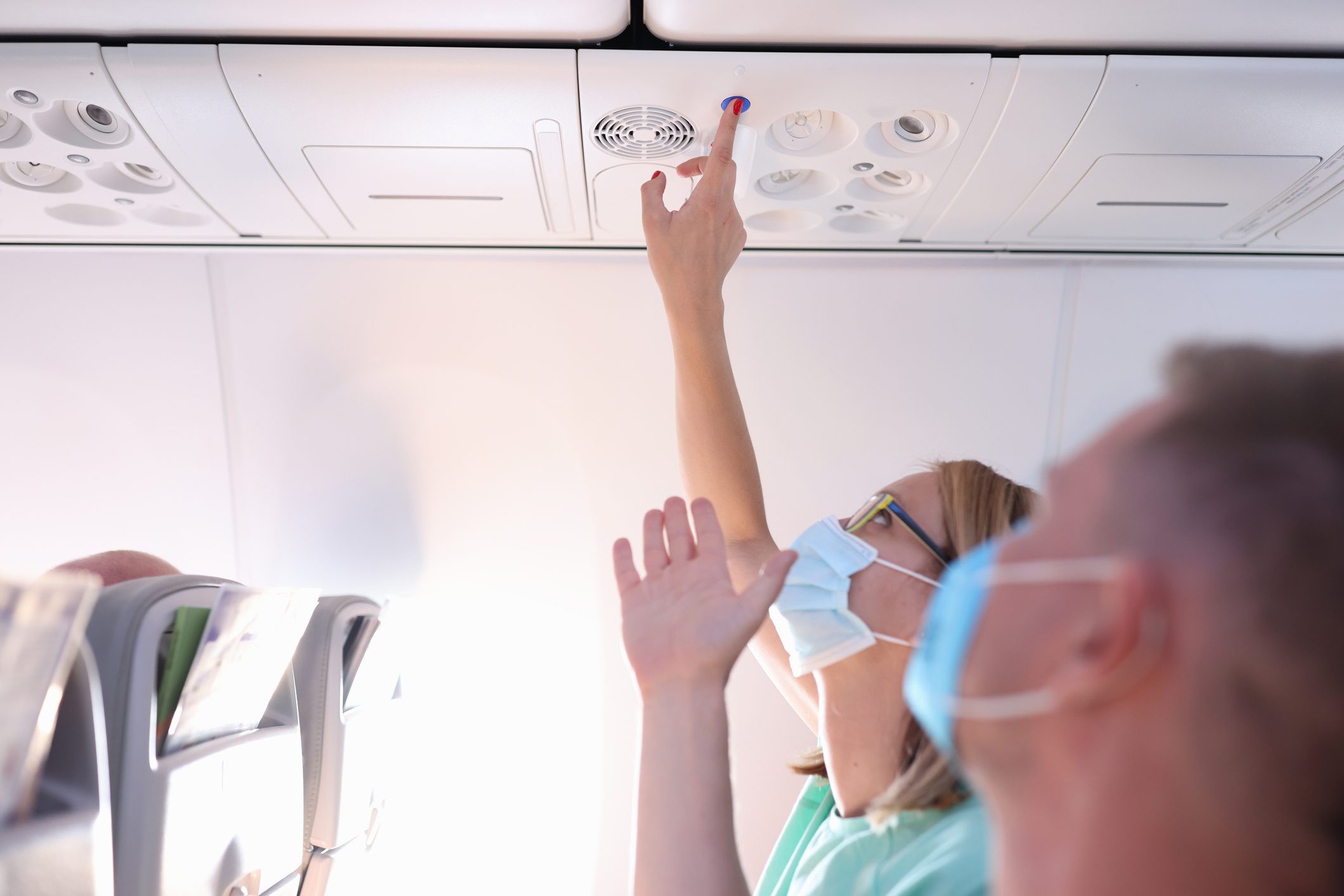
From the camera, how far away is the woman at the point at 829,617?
46.1 inches

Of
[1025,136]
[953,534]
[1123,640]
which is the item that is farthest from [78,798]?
[1025,136]

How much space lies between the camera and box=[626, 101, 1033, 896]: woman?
1171 mm

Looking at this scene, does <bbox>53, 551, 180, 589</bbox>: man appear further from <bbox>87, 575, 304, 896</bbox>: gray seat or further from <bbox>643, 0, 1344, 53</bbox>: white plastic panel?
<bbox>643, 0, 1344, 53</bbox>: white plastic panel

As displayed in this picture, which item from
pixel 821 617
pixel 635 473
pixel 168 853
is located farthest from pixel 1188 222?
pixel 168 853

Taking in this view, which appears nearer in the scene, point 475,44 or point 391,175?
point 475,44

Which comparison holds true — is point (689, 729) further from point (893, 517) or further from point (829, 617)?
point (893, 517)

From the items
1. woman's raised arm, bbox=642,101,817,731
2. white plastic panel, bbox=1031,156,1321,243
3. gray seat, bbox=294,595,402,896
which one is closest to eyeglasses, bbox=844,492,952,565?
woman's raised arm, bbox=642,101,817,731

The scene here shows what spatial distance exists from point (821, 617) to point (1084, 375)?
1.87 meters

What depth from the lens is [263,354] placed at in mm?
2844

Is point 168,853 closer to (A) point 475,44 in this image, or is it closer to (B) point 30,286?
(A) point 475,44

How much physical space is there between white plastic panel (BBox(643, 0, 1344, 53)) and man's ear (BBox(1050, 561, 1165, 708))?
4.17 ft

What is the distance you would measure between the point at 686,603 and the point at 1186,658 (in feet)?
2.33

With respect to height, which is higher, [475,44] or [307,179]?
[475,44]

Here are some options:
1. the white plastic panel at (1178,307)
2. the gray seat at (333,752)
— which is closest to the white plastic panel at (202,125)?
the gray seat at (333,752)
